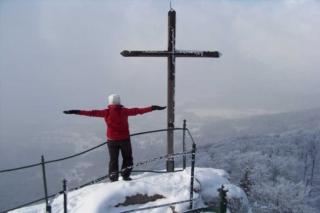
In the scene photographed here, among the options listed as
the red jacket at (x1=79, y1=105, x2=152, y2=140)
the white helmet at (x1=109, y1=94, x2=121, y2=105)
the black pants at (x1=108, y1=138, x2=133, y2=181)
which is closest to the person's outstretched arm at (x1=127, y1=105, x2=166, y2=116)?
the red jacket at (x1=79, y1=105, x2=152, y2=140)

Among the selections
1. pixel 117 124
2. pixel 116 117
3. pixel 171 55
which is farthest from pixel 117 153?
pixel 171 55

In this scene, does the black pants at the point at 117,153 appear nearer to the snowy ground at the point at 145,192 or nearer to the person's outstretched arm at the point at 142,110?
the snowy ground at the point at 145,192

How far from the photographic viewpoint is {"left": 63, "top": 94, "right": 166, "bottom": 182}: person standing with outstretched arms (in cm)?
A: 467

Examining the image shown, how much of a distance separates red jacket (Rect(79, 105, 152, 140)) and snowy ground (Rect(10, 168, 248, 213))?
961 mm

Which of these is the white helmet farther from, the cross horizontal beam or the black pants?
the cross horizontal beam

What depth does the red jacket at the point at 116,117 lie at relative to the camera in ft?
15.4

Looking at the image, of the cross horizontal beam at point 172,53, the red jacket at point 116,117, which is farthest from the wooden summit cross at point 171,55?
the red jacket at point 116,117

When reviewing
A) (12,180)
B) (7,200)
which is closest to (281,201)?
(7,200)

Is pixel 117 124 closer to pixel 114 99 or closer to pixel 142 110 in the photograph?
pixel 114 99

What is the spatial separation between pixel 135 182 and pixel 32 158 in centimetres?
18242

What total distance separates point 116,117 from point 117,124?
0.15 metres

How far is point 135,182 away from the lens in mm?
4531

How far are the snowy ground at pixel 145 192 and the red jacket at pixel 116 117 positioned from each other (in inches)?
37.8

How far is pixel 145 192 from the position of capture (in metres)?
4.24
